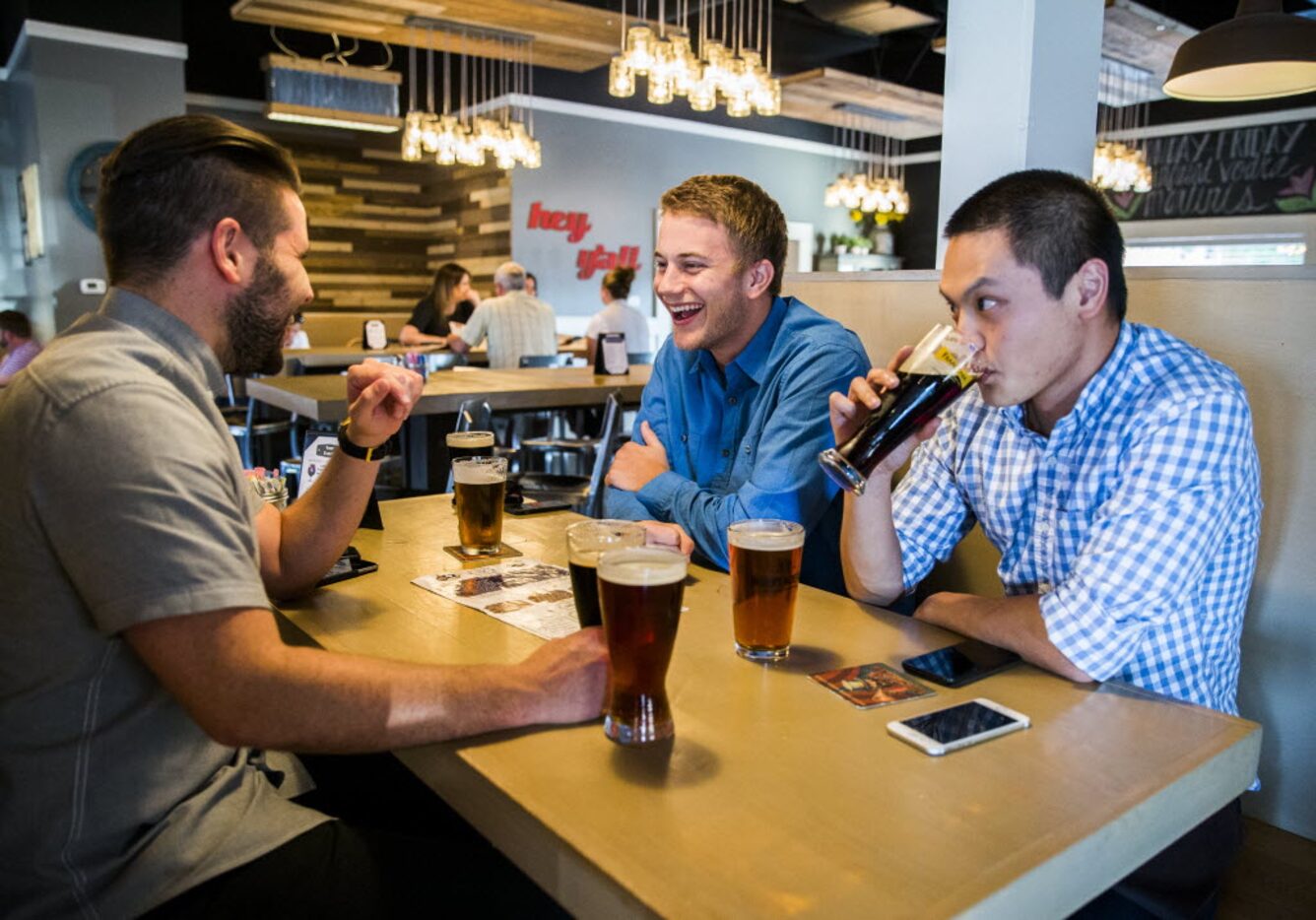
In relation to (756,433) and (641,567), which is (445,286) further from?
(641,567)

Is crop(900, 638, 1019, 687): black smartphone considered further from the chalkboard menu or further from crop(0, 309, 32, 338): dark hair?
the chalkboard menu

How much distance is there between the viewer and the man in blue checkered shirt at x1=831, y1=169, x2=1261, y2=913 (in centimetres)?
127

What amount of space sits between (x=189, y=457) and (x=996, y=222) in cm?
117

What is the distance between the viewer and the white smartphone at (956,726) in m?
0.98

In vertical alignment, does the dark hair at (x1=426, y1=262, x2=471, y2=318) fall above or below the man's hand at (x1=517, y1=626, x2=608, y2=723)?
above

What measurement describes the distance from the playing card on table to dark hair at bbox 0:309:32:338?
6456mm

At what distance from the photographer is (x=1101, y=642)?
118 centimetres

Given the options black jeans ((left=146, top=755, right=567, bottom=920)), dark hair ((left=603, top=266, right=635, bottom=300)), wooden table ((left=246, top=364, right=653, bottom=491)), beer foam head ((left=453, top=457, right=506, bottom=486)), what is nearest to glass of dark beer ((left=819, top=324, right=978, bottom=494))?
beer foam head ((left=453, top=457, right=506, bottom=486))

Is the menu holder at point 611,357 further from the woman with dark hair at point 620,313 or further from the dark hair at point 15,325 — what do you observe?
the dark hair at point 15,325

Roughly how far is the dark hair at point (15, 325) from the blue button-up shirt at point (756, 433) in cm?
532

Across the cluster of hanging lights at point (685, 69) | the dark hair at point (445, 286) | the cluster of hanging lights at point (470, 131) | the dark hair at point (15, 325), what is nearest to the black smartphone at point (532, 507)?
the cluster of hanging lights at point (685, 69)

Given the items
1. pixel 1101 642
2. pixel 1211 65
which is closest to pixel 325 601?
pixel 1101 642

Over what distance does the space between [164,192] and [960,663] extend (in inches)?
46.5

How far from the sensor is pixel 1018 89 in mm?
2385
